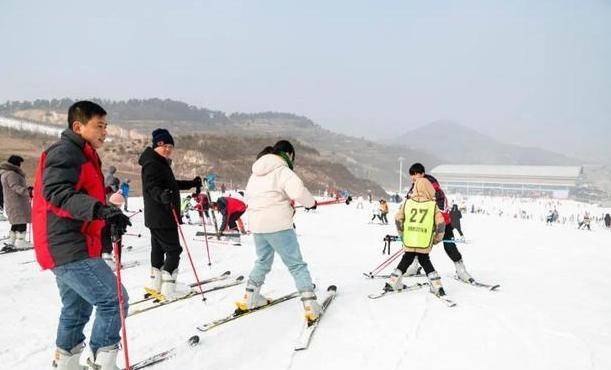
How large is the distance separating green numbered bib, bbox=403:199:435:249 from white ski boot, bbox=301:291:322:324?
1688mm

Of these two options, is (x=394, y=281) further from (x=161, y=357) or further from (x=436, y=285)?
(x=161, y=357)

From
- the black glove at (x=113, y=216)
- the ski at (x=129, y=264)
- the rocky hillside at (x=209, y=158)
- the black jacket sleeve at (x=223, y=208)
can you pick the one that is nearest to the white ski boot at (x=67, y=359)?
the black glove at (x=113, y=216)

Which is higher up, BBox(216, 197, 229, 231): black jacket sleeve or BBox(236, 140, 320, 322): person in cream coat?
BBox(236, 140, 320, 322): person in cream coat

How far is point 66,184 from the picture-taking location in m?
2.71

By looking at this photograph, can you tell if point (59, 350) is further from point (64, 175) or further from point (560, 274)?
point (560, 274)

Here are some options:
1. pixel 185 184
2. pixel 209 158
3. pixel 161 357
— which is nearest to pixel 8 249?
pixel 185 184

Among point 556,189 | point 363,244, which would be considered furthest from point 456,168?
point 363,244

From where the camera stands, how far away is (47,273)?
7262 millimetres

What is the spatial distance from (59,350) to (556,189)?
124 meters

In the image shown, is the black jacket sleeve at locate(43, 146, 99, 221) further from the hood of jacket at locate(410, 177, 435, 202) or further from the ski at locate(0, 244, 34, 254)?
the ski at locate(0, 244, 34, 254)

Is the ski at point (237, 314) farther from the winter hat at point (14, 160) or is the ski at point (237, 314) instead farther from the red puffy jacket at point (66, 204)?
the winter hat at point (14, 160)

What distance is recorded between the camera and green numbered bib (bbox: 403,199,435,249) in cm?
554

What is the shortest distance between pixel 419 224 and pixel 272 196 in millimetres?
2191

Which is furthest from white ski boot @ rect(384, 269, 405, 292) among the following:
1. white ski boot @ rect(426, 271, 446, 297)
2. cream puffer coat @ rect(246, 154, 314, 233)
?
cream puffer coat @ rect(246, 154, 314, 233)
